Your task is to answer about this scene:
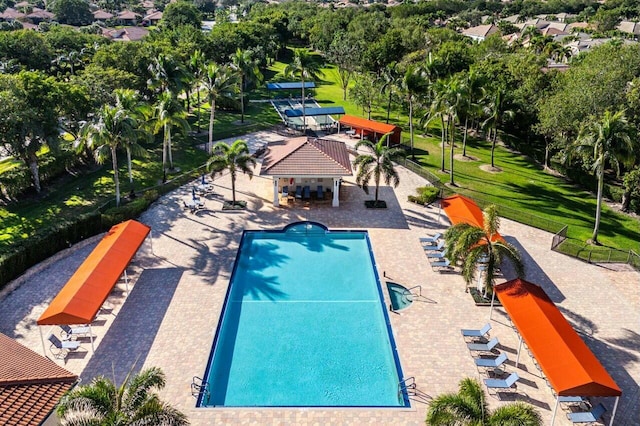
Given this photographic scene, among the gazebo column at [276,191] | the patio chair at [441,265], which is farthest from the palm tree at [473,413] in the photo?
the gazebo column at [276,191]

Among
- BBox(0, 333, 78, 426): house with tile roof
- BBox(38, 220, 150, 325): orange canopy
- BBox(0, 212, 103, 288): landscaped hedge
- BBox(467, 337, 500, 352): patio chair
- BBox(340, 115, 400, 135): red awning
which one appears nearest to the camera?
BBox(0, 333, 78, 426): house with tile roof

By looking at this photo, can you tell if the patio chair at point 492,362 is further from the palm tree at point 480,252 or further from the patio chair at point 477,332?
the palm tree at point 480,252

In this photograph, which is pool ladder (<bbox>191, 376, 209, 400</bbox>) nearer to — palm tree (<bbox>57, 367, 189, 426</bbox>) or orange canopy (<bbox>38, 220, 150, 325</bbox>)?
palm tree (<bbox>57, 367, 189, 426</bbox>)

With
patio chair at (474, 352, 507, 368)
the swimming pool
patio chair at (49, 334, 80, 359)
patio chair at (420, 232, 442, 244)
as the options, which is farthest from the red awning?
A: patio chair at (49, 334, 80, 359)

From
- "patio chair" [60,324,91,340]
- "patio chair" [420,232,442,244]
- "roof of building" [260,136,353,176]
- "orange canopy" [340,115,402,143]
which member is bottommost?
"patio chair" [60,324,91,340]

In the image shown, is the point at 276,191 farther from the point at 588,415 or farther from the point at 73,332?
the point at 588,415

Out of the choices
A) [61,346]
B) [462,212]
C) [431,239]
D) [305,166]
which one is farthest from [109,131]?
[462,212]
